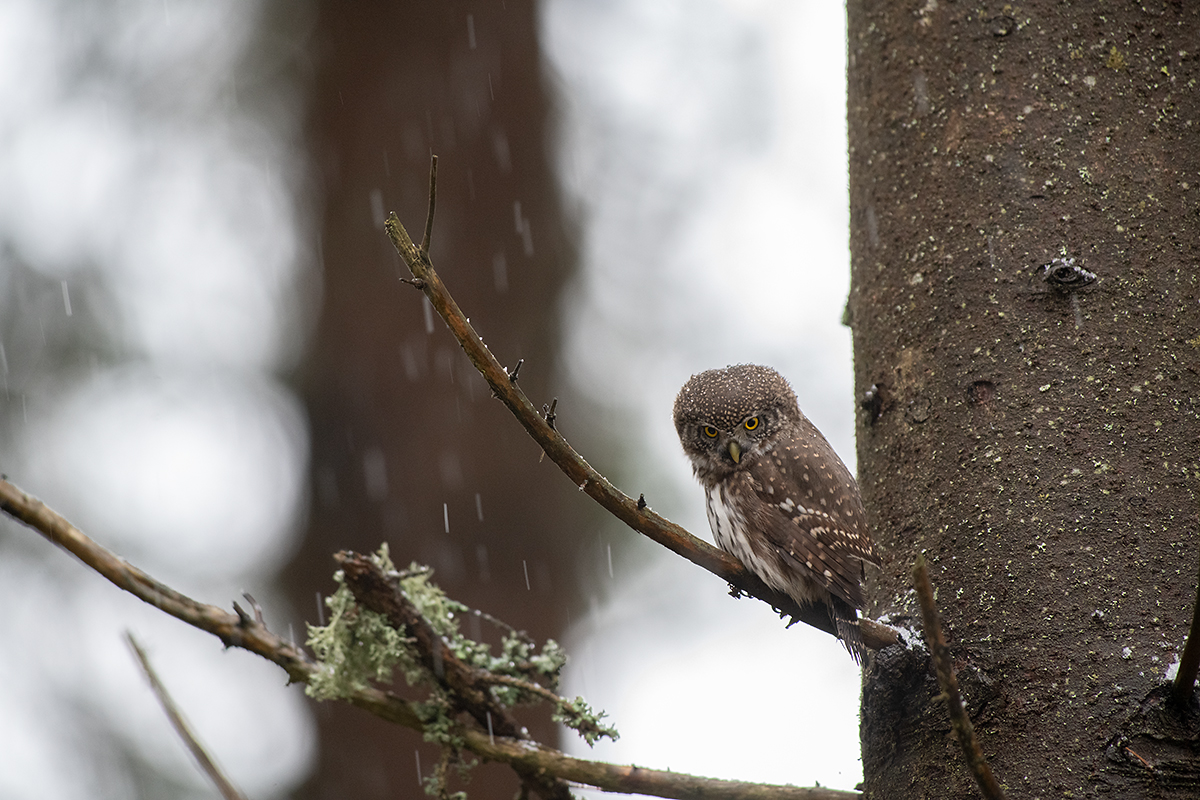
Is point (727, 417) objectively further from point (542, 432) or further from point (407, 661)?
point (542, 432)

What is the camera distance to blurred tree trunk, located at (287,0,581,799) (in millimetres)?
5023

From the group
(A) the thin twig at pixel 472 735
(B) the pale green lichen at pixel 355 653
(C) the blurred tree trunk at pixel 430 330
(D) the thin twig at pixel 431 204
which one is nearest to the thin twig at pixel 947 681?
(A) the thin twig at pixel 472 735

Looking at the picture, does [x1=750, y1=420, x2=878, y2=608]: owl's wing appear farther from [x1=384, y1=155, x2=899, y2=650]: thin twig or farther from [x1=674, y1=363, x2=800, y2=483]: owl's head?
[x1=384, y1=155, x2=899, y2=650]: thin twig

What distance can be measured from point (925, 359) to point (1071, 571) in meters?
0.59

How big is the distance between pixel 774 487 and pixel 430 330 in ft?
7.85

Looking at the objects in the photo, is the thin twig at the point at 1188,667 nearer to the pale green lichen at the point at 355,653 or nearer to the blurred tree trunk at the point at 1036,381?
the blurred tree trunk at the point at 1036,381

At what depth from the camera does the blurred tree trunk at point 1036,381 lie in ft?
6.55

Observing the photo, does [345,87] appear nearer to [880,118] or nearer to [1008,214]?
[880,118]

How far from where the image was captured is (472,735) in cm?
224

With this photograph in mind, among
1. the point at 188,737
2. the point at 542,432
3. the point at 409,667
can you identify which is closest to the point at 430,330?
the point at 409,667

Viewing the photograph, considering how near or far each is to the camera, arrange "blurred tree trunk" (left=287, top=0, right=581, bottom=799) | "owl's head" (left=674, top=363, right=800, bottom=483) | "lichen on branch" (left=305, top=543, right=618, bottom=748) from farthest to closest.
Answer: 1. "blurred tree trunk" (left=287, top=0, right=581, bottom=799)
2. "owl's head" (left=674, top=363, right=800, bottom=483)
3. "lichen on branch" (left=305, top=543, right=618, bottom=748)

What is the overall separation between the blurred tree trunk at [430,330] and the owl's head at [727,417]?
152 cm

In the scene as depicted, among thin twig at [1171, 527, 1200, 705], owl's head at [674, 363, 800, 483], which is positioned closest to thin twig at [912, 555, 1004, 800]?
thin twig at [1171, 527, 1200, 705]

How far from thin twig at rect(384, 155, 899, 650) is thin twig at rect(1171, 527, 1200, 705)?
1.70 feet
